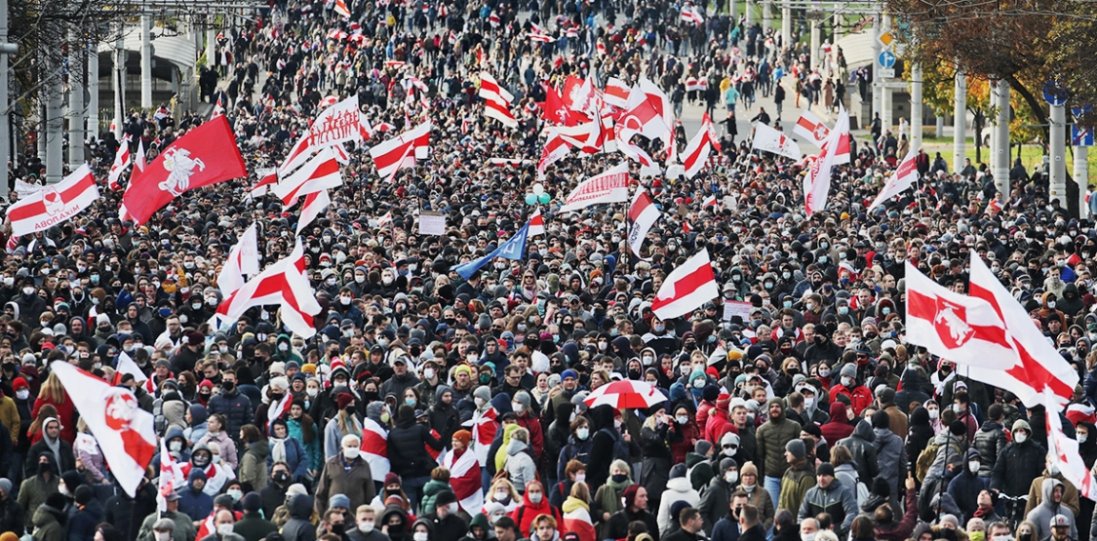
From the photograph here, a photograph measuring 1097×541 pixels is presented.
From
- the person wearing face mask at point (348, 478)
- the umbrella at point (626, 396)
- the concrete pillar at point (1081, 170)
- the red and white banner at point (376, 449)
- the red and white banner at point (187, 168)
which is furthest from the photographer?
the concrete pillar at point (1081, 170)

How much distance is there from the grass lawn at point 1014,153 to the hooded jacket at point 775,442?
4349 cm

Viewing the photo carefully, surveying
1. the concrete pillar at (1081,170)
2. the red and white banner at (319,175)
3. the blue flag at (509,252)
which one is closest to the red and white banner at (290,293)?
the blue flag at (509,252)

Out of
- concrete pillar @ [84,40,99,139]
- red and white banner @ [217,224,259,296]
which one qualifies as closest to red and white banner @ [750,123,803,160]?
red and white banner @ [217,224,259,296]

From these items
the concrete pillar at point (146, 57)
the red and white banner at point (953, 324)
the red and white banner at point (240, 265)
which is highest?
the red and white banner at point (953, 324)

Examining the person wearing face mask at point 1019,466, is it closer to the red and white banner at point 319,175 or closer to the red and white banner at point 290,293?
the red and white banner at point 290,293

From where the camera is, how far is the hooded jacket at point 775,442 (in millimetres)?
17250

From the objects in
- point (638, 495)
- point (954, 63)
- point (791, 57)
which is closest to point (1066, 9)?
point (954, 63)

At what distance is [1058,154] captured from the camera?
4316cm

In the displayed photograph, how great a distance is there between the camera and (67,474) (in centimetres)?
1576

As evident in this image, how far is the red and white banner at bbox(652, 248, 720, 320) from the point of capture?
74.6ft

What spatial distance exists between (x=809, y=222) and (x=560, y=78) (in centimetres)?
2929

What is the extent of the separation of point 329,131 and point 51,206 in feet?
26.4

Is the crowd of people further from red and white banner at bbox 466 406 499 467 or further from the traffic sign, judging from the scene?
the traffic sign

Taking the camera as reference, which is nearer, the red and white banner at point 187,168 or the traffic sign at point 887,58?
the red and white banner at point 187,168
